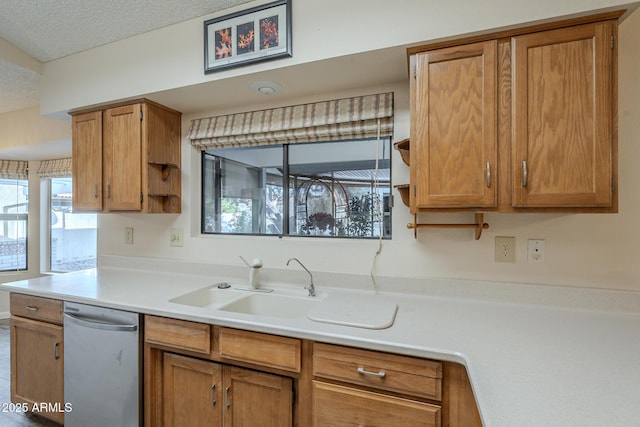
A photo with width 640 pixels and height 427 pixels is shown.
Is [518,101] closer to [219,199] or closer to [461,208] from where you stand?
[461,208]

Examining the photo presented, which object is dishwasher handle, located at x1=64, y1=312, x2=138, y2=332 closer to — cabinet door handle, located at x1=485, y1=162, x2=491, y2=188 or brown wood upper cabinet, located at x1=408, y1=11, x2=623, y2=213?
brown wood upper cabinet, located at x1=408, y1=11, x2=623, y2=213

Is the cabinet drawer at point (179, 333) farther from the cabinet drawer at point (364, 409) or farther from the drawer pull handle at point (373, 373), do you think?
the drawer pull handle at point (373, 373)

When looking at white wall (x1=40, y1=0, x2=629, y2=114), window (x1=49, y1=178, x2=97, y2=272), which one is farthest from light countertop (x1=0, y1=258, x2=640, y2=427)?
window (x1=49, y1=178, x2=97, y2=272)

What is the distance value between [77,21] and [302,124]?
4.90 ft

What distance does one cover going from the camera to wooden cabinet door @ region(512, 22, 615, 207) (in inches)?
44.4

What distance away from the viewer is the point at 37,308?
1774 mm

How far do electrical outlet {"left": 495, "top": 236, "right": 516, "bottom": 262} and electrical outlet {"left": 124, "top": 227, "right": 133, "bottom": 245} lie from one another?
2.57 metres

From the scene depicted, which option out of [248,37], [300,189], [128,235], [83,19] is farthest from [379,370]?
[83,19]

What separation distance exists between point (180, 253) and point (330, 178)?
4.11 ft

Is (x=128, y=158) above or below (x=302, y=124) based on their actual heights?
below

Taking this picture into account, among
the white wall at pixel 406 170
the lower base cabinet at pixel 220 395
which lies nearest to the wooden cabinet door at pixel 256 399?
the lower base cabinet at pixel 220 395

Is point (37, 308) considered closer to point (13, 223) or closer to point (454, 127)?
point (454, 127)

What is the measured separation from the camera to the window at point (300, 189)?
72.9 inches

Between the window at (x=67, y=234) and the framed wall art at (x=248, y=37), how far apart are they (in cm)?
316
